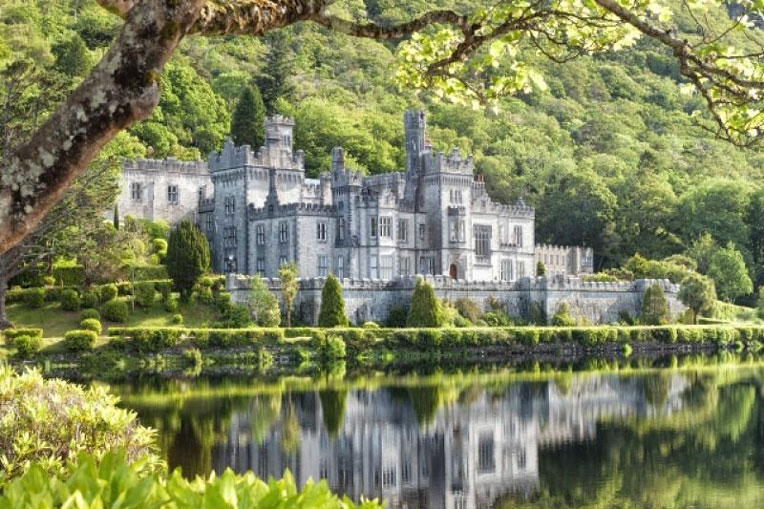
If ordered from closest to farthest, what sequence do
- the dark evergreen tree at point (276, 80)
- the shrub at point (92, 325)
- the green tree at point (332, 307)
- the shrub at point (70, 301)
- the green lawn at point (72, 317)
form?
the shrub at point (92, 325) → the green lawn at point (72, 317) → the shrub at point (70, 301) → the green tree at point (332, 307) → the dark evergreen tree at point (276, 80)

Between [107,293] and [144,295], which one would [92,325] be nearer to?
[107,293]

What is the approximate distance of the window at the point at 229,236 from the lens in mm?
64688

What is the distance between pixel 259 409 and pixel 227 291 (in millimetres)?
21662

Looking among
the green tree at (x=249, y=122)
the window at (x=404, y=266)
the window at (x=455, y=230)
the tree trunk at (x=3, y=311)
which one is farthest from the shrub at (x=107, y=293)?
the green tree at (x=249, y=122)

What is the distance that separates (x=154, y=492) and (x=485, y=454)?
69.9 ft

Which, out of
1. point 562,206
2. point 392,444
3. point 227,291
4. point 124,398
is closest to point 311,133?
point 562,206

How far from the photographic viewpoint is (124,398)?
33531 millimetres

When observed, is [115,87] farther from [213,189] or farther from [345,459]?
[213,189]

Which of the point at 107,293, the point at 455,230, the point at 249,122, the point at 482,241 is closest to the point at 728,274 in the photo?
the point at 482,241

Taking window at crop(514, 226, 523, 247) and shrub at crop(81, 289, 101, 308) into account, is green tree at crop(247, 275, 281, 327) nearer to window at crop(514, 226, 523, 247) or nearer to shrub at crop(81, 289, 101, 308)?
shrub at crop(81, 289, 101, 308)

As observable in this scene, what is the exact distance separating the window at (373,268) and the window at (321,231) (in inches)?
108

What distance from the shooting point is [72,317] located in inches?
1950

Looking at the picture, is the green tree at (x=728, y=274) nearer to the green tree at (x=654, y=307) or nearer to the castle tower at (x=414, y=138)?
the green tree at (x=654, y=307)

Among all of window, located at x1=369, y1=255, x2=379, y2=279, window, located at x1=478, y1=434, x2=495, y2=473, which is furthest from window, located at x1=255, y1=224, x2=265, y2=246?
window, located at x1=478, y1=434, x2=495, y2=473
